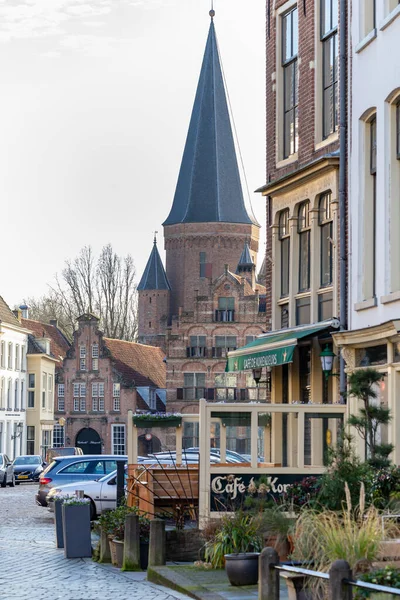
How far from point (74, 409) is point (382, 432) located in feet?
262

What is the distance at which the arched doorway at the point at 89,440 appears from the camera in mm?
96062

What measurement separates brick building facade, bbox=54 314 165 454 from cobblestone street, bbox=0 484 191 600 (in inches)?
2763

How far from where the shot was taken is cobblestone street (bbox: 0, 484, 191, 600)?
14.0 metres

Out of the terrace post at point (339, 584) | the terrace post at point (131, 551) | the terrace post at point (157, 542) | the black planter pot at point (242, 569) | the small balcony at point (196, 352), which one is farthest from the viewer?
the small balcony at point (196, 352)

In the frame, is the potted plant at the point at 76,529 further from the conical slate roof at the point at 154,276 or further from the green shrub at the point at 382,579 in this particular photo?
the conical slate roof at the point at 154,276

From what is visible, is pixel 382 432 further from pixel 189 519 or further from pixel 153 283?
pixel 153 283

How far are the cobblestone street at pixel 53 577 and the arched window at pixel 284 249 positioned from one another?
6.51 metres

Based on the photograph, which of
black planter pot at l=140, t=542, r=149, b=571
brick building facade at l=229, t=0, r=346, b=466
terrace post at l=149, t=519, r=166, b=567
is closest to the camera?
terrace post at l=149, t=519, r=166, b=567

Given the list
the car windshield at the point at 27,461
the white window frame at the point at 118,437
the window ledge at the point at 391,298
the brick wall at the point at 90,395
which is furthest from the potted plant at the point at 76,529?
the white window frame at the point at 118,437

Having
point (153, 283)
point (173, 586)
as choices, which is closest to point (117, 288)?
point (153, 283)

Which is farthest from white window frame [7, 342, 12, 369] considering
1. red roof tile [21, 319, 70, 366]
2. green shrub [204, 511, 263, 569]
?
green shrub [204, 511, 263, 569]

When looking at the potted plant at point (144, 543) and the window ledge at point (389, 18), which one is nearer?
the potted plant at point (144, 543)

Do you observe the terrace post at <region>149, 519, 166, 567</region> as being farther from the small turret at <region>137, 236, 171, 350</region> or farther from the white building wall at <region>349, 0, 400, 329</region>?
the small turret at <region>137, 236, 171, 350</region>

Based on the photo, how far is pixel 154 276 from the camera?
115 meters
